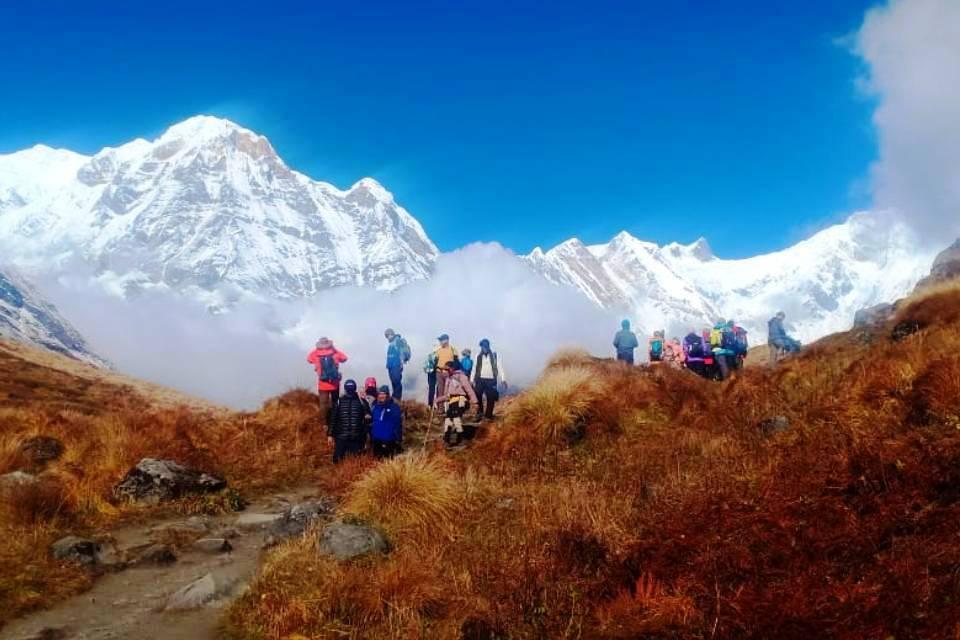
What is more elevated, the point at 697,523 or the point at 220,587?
the point at 697,523

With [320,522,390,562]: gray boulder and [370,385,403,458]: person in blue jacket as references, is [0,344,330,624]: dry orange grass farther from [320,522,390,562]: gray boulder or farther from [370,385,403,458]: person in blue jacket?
[320,522,390,562]: gray boulder

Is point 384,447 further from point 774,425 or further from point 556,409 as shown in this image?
point 774,425

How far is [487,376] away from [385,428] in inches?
165

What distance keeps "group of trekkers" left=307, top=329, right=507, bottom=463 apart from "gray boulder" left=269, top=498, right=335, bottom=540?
4.23 metres

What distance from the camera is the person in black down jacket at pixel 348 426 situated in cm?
1538

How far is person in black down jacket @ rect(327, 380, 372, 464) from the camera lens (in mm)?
15383

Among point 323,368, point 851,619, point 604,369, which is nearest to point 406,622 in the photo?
point 851,619

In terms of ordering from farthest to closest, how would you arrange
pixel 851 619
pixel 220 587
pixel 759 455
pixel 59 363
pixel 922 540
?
pixel 59 363, pixel 759 455, pixel 220 587, pixel 922 540, pixel 851 619

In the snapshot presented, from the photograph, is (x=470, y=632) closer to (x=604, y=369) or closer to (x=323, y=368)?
(x=323, y=368)

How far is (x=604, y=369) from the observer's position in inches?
767

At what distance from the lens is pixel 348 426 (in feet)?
50.5

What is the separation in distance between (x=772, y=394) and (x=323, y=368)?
9640mm

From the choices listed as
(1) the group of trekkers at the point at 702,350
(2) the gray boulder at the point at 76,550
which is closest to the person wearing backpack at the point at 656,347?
(1) the group of trekkers at the point at 702,350

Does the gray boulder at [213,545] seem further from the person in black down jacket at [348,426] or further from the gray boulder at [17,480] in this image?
the person in black down jacket at [348,426]
